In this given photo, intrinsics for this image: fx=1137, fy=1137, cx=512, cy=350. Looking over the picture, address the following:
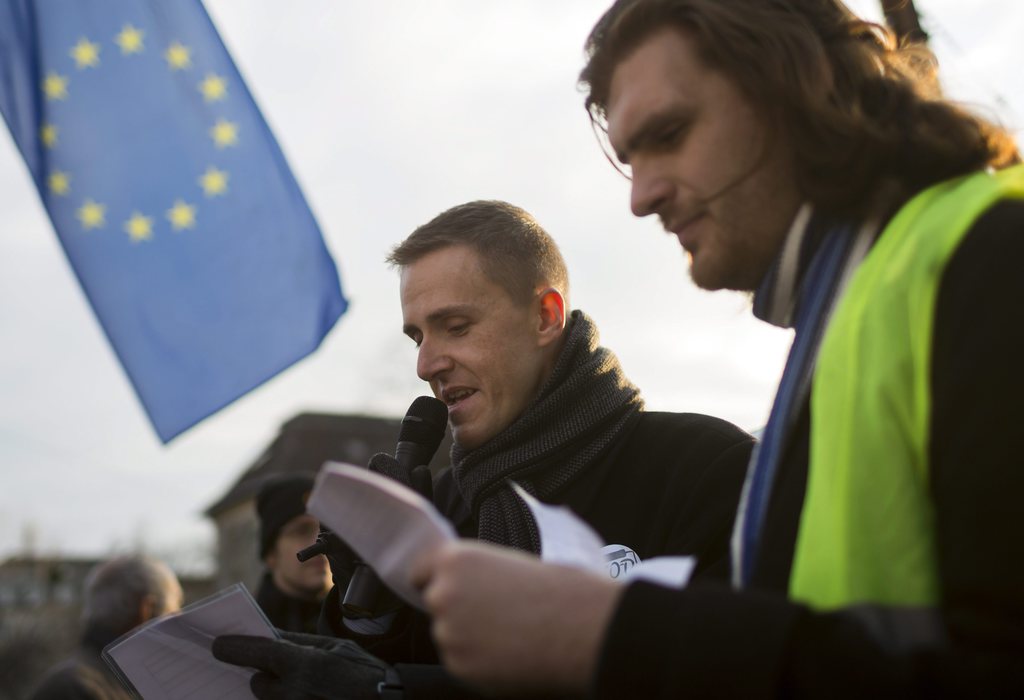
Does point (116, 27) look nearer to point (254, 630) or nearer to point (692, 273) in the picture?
point (254, 630)

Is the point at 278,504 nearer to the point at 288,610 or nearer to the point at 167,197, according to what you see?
the point at 288,610

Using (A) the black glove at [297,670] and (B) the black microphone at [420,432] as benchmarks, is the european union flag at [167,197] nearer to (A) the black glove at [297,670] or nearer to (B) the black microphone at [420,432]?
(B) the black microphone at [420,432]

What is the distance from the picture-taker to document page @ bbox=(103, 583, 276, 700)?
8.45 feet

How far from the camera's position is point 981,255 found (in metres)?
1.40

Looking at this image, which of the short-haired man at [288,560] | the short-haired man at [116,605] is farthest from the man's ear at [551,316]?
the short-haired man at [116,605]

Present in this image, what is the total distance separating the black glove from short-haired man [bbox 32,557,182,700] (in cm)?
259

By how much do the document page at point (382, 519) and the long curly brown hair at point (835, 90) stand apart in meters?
0.81

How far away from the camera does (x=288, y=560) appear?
538 cm

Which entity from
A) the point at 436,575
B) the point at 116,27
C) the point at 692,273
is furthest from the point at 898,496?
the point at 116,27

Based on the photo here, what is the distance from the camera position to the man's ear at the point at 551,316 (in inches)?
143

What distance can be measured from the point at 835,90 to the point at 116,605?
450 centimetres

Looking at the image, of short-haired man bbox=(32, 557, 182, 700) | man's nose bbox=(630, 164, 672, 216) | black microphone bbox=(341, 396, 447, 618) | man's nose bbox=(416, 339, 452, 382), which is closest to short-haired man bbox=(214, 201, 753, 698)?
man's nose bbox=(416, 339, 452, 382)

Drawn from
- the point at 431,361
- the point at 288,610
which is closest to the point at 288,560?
the point at 288,610

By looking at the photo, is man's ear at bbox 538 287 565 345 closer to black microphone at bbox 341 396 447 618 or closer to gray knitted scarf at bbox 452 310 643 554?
gray knitted scarf at bbox 452 310 643 554
